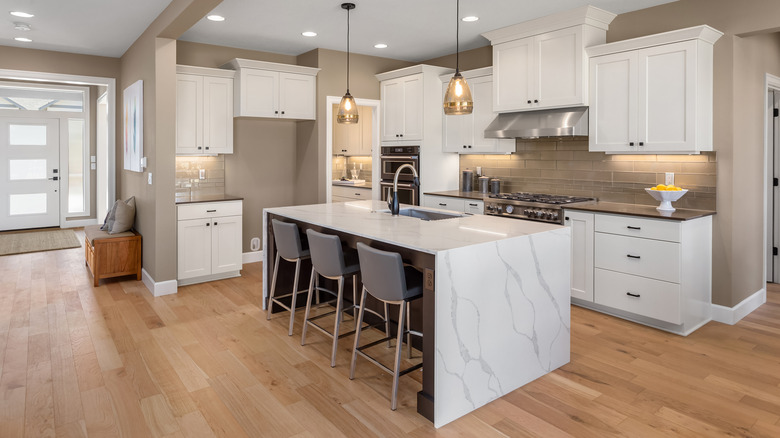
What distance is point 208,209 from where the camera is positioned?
522 cm

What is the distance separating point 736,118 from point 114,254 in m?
5.79

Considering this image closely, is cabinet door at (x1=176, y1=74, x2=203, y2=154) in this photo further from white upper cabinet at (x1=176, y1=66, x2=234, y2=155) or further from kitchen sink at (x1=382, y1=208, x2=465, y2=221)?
kitchen sink at (x1=382, y1=208, x2=465, y2=221)

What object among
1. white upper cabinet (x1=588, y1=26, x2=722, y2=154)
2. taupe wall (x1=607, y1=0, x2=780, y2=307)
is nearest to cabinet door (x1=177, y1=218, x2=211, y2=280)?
white upper cabinet (x1=588, y1=26, x2=722, y2=154)

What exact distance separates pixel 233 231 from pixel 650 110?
4152mm

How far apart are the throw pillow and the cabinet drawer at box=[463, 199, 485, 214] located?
3.65 meters

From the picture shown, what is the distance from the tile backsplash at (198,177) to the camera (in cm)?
571

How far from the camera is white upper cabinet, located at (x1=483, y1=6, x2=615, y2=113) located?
4395 mm

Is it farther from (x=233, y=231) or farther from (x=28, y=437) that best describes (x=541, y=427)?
(x=233, y=231)

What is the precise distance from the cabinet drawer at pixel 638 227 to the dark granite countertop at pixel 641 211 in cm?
5

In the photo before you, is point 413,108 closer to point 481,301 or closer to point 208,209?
point 208,209

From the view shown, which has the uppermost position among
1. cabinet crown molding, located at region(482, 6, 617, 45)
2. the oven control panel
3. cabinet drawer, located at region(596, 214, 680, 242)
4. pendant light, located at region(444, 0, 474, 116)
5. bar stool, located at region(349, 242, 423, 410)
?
cabinet crown molding, located at region(482, 6, 617, 45)

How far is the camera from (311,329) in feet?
12.8

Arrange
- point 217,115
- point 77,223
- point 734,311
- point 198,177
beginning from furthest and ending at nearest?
1. point 77,223
2. point 198,177
3. point 217,115
4. point 734,311

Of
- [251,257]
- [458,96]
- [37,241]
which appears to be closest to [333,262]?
[458,96]
